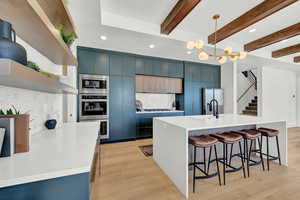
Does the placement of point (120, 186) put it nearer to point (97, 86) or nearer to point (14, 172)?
point (14, 172)

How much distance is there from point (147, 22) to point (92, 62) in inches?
71.1

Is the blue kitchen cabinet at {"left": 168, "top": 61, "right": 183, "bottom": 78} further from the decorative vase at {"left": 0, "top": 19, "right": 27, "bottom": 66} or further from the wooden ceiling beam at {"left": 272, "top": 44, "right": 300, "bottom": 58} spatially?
the decorative vase at {"left": 0, "top": 19, "right": 27, "bottom": 66}

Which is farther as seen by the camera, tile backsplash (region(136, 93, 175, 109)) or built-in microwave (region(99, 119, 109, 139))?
tile backsplash (region(136, 93, 175, 109))

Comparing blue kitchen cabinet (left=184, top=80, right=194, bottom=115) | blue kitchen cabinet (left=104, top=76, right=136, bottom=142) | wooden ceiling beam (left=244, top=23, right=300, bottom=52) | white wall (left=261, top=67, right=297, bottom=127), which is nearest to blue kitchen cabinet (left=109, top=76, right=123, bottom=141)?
blue kitchen cabinet (left=104, top=76, right=136, bottom=142)

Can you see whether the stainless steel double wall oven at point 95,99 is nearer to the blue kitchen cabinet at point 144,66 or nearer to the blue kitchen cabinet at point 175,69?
the blue kitchen cabinet at point 144,66

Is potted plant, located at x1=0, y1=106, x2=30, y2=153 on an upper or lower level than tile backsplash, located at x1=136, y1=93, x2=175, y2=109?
lower

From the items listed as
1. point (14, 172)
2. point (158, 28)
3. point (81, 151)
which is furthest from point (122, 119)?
point (14, 172)

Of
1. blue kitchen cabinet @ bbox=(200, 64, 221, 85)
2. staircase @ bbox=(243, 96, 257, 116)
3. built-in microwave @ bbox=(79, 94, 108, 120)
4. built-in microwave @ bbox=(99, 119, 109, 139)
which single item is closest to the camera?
built-in microwave @ bbox=(79, 94, 108, 120)

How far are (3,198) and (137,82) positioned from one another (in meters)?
3.72

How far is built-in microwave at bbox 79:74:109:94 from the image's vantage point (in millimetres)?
3398

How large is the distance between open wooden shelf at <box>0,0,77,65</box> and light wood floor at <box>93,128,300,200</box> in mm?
1760

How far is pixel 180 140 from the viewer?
1706mm

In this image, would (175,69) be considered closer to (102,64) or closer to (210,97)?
(210,97)

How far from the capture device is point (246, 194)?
1676mm
